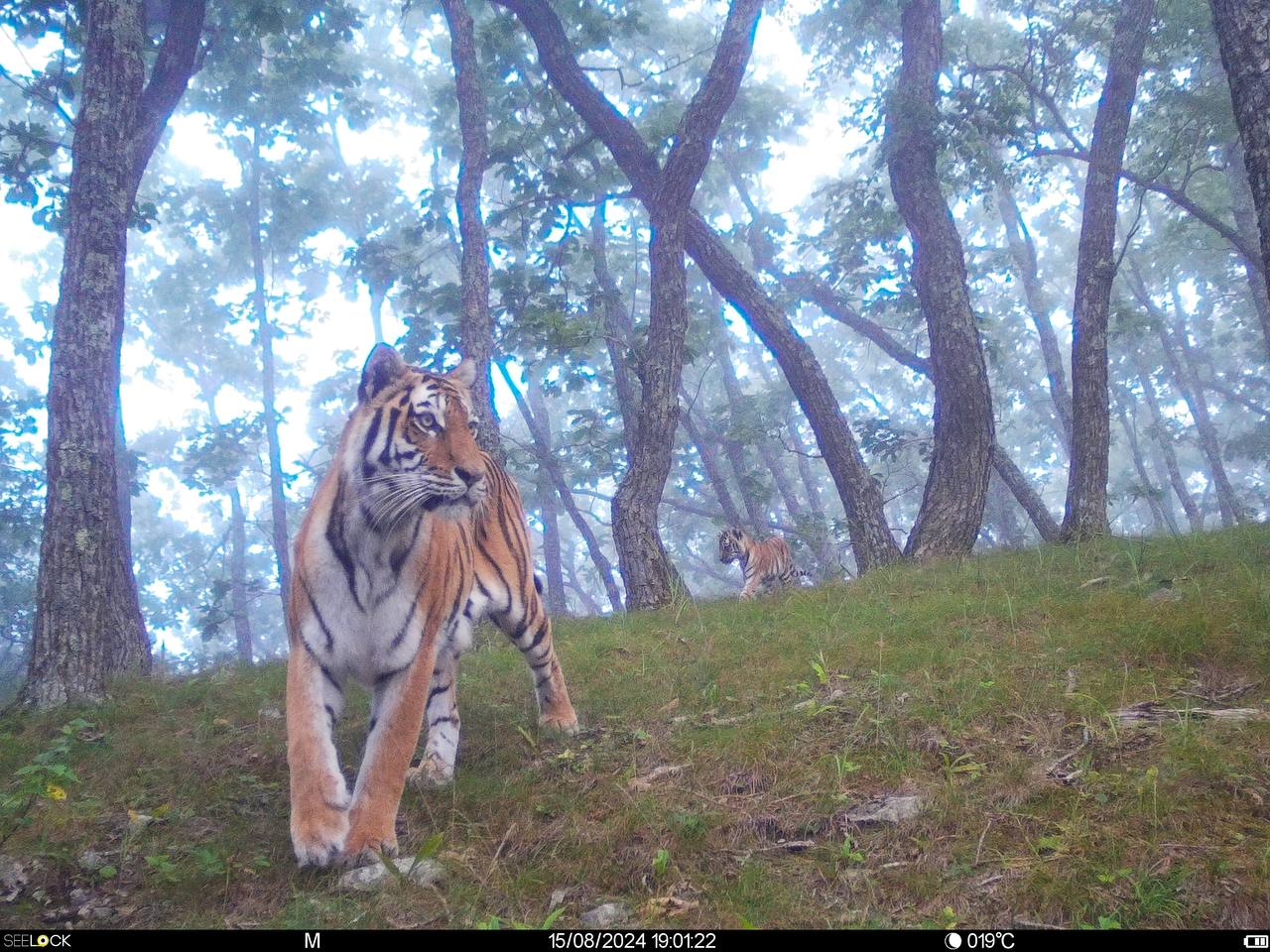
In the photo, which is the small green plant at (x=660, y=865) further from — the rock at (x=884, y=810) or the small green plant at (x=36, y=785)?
the small green plant at (x=36, y=785)

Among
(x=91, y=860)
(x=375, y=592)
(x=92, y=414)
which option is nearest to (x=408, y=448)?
(x=375, y=592)

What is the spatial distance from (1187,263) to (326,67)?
26492mm

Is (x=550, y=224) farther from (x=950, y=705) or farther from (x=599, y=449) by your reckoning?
(x=950, y=705)

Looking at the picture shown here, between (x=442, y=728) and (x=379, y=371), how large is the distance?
1850 mm

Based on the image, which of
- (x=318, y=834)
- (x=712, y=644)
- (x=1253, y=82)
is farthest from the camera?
(x=712, y=644)

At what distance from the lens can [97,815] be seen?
3.74 m

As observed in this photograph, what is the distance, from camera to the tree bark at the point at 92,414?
5.51 meters

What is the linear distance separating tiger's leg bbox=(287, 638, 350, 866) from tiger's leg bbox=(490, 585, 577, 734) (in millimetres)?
1296

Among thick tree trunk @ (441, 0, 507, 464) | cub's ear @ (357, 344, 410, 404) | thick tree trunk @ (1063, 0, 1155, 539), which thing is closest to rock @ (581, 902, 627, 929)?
cub's ear @ (357, 344, 410, 404)

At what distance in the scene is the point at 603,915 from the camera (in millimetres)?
2746

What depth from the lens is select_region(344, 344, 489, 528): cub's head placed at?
11.2 ft

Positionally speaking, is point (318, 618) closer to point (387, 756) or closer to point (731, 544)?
point (387, 756)

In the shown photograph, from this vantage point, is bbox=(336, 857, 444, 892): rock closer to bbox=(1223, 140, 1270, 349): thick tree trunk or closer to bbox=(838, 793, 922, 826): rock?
bbox=(838, 793, 922, 826): rock
